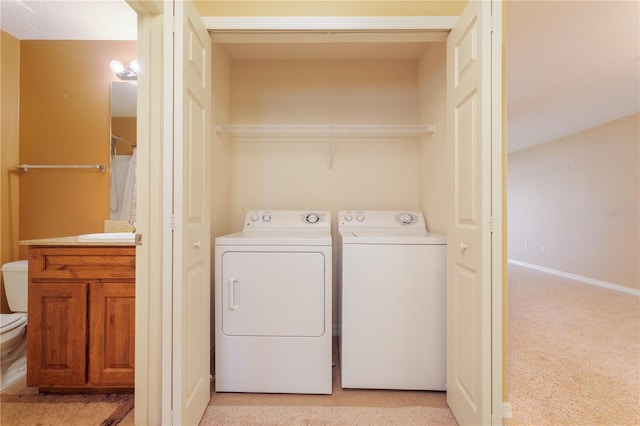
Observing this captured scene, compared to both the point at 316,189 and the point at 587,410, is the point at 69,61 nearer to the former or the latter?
the point at 316,189

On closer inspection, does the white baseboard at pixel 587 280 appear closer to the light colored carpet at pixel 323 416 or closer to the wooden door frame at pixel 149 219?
the light colored carpet at pixel 323 416

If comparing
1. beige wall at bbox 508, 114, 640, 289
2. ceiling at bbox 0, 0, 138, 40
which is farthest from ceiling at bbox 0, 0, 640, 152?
beige wall at bbox 508, 114, 640, 289

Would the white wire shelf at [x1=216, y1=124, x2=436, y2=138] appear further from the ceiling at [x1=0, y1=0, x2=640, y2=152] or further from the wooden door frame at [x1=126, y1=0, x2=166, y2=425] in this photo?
the wooden door frame at [x1=126, y1=0, x2=166, y2=425]

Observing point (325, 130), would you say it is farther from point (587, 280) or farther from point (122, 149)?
point (587, 280)

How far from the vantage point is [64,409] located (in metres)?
1.50

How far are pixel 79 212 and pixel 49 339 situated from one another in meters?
1.08

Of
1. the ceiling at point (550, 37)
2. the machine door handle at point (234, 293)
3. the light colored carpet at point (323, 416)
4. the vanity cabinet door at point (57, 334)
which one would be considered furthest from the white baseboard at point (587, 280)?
the vanity cabinet door at point (57, 334)

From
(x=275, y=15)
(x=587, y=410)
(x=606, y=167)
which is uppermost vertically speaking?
(x=275, y=15)

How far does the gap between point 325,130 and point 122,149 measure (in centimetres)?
166

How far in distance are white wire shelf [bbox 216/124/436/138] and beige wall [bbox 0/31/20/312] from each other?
1713 millimetres

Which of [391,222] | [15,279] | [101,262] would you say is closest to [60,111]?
[15,279]

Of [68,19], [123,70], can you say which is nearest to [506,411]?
[123,70]

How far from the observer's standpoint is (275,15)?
5.20 ft

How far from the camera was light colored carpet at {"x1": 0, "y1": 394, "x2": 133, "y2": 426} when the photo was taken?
55.9 inches
